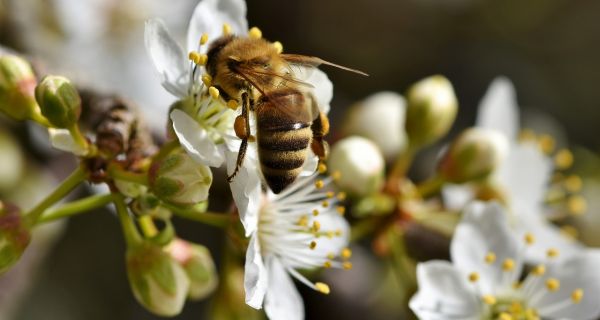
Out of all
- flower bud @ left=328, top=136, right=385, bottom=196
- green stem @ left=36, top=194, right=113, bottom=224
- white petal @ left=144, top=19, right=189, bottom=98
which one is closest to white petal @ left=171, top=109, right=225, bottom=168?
white petal @ left=144, top=19, right=189, bottom=98

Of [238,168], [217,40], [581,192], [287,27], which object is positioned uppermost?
[217,40]

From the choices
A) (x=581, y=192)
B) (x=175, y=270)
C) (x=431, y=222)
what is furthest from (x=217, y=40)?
(x=581, y=192)

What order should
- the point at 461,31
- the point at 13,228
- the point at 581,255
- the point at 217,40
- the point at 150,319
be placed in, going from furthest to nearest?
1. the point at 461,31
2. the point at 150,319
3. the point at 581,255
4. the point at 217,40
5. the point at 13,228

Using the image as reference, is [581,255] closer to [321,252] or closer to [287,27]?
[321,252]

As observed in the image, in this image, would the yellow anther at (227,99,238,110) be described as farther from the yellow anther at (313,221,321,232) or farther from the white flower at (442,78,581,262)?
the white flower at (442,78,581,262)

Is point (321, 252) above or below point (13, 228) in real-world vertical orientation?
below

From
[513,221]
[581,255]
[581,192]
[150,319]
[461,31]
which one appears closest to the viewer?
[581,255]
